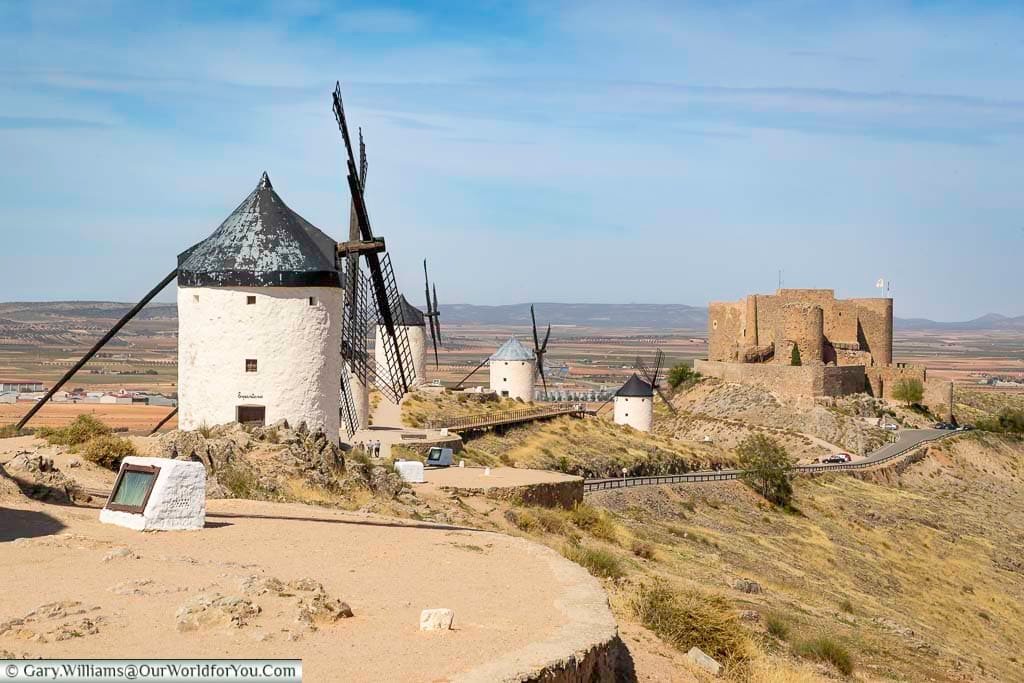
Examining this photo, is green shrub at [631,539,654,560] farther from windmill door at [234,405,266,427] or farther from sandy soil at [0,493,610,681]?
sandy soil at [0,493,610,681]

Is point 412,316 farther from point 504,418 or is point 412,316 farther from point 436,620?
point 436,620

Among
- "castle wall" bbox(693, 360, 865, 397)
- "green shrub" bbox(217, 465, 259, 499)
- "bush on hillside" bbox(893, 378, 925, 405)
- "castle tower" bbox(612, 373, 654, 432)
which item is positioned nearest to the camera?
"green shrub" bbox(217, 465, 259, 499)

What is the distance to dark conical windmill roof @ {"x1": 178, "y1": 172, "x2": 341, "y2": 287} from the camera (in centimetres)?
1728

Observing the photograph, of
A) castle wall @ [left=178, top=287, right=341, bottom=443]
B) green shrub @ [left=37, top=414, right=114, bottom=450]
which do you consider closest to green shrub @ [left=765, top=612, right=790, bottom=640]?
castle wall @ [left=178, top=287, right=341, bottom=443]

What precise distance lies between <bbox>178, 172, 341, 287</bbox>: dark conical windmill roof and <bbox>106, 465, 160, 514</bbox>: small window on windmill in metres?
5.18

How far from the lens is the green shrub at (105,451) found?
53.6ft

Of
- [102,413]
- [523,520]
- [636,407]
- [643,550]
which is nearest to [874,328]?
[636,407]

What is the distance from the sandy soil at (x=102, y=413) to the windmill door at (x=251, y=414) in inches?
1118

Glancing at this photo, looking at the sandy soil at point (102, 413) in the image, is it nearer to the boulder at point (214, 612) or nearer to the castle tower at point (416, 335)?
the castle tower at point (416, 335)

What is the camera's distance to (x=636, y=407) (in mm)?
48406

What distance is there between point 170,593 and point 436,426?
28.0 meters

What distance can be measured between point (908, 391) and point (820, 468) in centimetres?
1652

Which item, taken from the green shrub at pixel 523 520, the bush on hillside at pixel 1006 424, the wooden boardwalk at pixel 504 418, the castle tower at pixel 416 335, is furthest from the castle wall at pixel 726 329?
the green shrub at pixel 523 520

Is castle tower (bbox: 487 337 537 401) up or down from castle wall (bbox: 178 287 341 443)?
down
